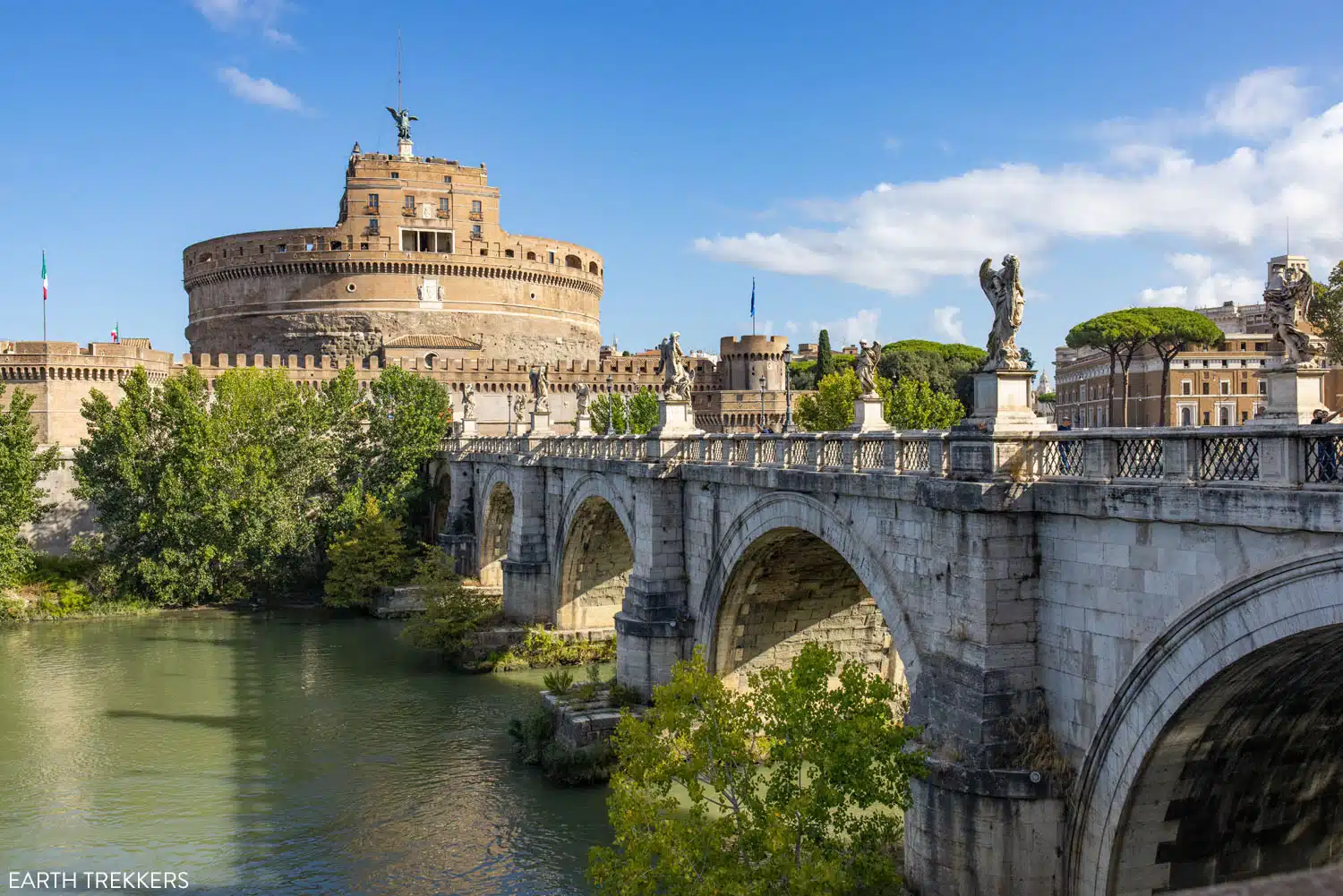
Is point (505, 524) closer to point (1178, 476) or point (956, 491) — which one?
point (956, 491)

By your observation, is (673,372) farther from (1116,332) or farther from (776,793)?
(1116,332)

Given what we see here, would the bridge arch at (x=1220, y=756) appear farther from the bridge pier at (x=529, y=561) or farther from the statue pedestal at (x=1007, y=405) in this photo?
the bridge pier at (x=529, y=561)

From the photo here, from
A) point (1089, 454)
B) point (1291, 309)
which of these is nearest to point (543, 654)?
point (1089, 454)

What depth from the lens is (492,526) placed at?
41.4 meters

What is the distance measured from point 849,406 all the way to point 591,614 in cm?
2092

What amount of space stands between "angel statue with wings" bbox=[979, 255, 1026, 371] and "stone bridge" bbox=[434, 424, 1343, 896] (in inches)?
35.1

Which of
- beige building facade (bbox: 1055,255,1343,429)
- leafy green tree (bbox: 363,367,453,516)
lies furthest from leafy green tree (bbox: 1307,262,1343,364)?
leafy green tree (bbox: 363,367,453,516)

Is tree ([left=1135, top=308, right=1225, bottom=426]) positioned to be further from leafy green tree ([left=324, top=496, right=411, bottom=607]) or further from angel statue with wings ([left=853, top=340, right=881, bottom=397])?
leafy green tree ([left=324, top=496, right=411, bottom=607])

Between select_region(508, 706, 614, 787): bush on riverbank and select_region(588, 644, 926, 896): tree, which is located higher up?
select_region(588, 644, 926, 896): tree

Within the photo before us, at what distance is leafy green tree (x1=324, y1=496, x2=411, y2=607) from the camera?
39656 mm

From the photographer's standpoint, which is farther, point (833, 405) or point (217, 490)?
point (833, 405)

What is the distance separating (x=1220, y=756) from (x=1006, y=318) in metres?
4.83

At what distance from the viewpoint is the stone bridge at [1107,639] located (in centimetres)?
923

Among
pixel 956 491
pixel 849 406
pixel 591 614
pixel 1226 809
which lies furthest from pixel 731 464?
pixel 849 406
